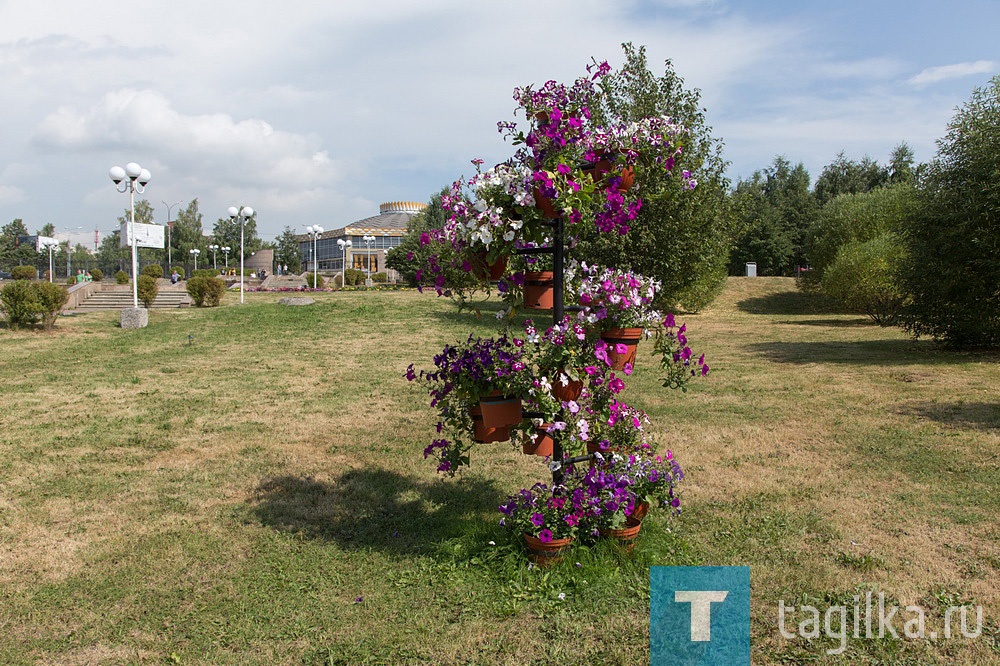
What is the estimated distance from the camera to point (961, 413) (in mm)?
8039

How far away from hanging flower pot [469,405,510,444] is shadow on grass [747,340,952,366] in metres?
10.5

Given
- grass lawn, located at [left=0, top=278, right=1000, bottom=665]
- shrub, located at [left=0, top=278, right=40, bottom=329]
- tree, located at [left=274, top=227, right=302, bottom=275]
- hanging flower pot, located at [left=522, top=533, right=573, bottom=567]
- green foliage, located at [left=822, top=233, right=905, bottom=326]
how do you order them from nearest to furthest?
grass lawn, located at [left=0, top=278, right=1000, bottom=665]
hanging flower pot, located at [left=522, top=533, right=573, bottom=567]
shrub, located at [left=0, top=278, right=40, bottom=329]
green foliage, located at [left=822, top=233, right=905, bottom=326]
tree, located at [left=274, top=227, right=302, bottom=275]

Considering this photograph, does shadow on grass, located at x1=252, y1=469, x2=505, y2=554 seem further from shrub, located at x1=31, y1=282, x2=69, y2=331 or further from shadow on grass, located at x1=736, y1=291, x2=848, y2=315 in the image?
shadow on grass, located at x1=736, y1=291, x2=848, y2=315

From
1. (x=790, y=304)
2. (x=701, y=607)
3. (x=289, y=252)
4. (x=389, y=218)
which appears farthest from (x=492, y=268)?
(x=389, y=218)

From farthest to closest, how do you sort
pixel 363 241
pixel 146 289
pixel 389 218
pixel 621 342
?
1. pixel 389 218
2. pixel 363 241
3. pixel 146 289
4. pixel 621 342

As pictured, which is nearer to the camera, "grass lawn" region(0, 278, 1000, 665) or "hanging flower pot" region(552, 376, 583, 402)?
"grass lawn" region(0, 278, 1000, 665)

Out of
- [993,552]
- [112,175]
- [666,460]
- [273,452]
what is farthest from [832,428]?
[112,175]

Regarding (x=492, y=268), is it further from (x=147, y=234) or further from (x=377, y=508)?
(x=147, y=234)

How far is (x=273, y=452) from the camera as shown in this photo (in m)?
6.62

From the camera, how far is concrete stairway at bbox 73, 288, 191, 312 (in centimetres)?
2332

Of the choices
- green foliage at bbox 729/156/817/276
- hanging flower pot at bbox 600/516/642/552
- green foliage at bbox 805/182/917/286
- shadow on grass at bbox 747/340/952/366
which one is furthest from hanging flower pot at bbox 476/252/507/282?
green foliage at bbox 729/156/817/276

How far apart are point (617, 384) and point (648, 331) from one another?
0.42m

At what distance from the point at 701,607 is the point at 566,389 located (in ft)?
4.41

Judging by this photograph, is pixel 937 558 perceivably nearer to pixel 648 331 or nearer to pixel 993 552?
pixel 993 552
